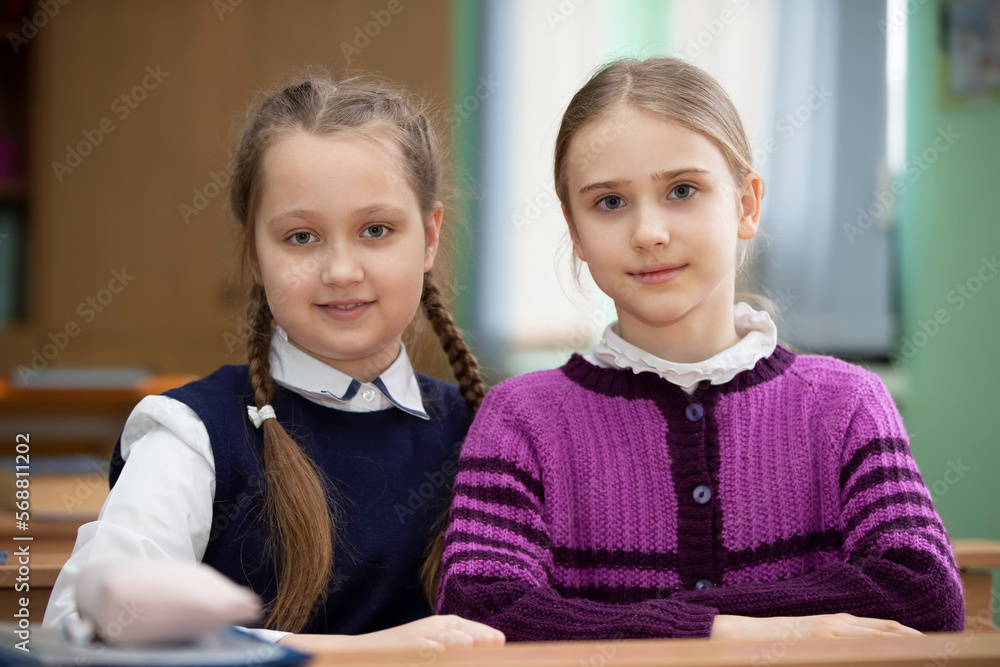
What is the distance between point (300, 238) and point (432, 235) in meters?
0.20

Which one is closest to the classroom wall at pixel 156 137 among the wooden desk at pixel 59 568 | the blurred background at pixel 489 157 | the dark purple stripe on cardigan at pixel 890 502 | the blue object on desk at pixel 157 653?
the blurred background at pixel 489 157

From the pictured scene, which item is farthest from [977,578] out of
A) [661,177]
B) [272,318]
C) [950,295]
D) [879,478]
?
[950,295]

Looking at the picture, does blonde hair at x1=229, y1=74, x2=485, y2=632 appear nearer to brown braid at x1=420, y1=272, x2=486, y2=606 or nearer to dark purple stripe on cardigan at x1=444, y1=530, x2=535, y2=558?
brown braid at x1=420, y1=272, x2=486, y2=606

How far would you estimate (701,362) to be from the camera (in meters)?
1.10

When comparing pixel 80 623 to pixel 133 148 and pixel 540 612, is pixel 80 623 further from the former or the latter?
pixel 133 148

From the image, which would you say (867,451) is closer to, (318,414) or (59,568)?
(318,414)

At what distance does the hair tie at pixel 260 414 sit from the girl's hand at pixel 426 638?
Answer: 32cm

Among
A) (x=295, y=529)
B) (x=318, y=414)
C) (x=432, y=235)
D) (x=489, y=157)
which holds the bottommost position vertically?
(x=295, y=529)

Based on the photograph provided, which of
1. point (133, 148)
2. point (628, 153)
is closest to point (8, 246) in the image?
point (133, 148)

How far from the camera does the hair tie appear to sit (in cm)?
112

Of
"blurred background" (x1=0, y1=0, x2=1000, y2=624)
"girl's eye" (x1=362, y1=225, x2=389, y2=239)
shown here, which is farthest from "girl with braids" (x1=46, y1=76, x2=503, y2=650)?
"blurred background" (x1=0, y1=0, x2=1000, y2=624)

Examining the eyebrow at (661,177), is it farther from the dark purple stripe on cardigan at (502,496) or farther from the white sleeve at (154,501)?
the white sleeve at (154,501)

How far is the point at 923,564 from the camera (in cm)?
93

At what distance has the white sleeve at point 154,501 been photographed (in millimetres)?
938
